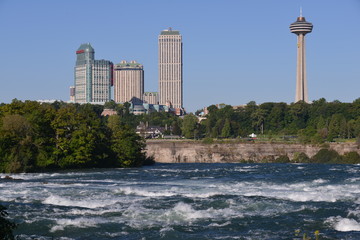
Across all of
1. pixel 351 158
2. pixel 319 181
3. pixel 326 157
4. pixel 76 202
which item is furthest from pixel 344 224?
pixel 326 157

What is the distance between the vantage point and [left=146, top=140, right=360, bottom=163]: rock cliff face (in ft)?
365

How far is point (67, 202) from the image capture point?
138 ft

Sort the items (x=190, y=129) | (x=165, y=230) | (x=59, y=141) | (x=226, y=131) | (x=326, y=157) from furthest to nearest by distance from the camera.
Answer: (x=190, y=129), (x=226, y=131), (x=326, y=157), (x=59, y=141), (x=165, y=230)

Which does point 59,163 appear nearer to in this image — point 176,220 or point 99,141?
point 99,141

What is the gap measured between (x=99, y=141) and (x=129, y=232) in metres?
55.0

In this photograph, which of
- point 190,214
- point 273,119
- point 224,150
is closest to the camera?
point 190,214

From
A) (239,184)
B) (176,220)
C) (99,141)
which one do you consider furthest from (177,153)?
(176,220)

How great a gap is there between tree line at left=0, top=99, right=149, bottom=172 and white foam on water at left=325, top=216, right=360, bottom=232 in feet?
142

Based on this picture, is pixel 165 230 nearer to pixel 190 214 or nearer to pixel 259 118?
pixel 190 214

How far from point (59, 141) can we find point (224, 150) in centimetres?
4409

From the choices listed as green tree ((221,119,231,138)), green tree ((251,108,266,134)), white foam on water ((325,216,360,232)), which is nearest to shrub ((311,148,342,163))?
green tree ((221,119,231,138))

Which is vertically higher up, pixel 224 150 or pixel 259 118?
pixel 259 118

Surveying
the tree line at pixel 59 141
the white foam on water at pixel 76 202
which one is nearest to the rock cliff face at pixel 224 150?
the tree line at pixel 59 141

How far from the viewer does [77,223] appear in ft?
112
